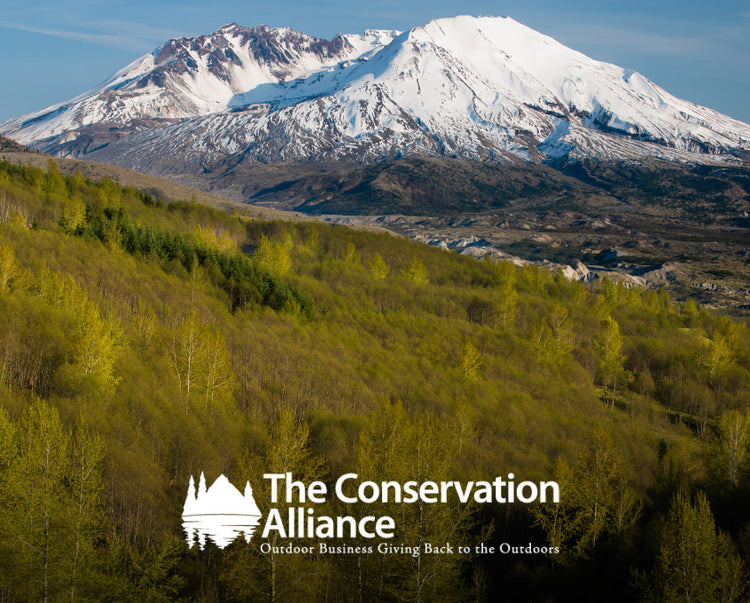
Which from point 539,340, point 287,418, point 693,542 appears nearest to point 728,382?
point 539,340

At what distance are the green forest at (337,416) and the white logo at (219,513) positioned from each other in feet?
2.44

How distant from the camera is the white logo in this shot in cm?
2994

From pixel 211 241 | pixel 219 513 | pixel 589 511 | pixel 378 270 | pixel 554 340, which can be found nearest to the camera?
pixel 219 513

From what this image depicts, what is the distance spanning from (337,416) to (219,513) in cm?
2140

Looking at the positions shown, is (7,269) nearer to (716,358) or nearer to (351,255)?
(351,255)

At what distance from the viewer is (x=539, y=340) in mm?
80312

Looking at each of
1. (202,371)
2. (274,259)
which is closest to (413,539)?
(202,371)

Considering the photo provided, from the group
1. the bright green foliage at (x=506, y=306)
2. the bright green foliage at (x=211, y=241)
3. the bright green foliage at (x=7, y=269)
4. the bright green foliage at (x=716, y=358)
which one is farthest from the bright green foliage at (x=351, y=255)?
the bright green foliage at (x=7, y=269)

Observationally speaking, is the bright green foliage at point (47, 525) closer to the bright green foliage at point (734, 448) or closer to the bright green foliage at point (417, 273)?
the bright green foliage at point (734, 448)

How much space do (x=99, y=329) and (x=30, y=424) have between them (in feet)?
49.4

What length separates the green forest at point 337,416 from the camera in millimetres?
29188

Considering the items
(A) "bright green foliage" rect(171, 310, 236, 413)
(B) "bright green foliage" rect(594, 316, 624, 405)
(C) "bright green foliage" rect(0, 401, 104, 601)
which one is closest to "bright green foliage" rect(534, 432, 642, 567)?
(C) "bright green foliage" rect(0, 401, 104, 601)

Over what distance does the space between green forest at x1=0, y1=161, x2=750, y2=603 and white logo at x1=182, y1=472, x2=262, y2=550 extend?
74cm

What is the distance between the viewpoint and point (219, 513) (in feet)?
109
